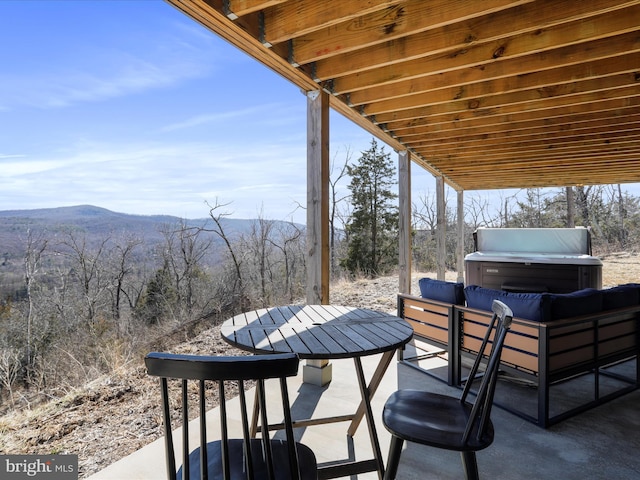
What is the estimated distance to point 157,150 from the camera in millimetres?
13406

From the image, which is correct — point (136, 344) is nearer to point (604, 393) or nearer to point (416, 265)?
point (604, 393)

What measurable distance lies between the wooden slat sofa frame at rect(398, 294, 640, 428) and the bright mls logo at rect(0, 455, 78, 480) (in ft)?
8.43

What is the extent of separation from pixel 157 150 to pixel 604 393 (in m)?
14.0

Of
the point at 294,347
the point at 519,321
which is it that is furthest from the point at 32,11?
the point at 519,321

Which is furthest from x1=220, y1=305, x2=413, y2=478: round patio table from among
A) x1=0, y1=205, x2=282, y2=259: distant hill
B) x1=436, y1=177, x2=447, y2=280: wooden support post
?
x1=0, y1=205, x2=282, y2=259: distant hill

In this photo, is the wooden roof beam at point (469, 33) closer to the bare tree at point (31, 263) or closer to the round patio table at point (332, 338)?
the round patio table at point (332, 338)

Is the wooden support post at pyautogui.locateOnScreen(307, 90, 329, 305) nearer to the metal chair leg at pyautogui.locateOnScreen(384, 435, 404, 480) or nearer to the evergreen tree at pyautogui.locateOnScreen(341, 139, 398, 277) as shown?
the metal chair leg at pyautogui.locateOnScreen(384, 435, 404, 480)

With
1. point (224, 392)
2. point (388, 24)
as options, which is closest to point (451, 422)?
point (224, 392)

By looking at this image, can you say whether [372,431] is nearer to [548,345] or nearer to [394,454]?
[394,454]

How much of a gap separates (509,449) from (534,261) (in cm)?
436

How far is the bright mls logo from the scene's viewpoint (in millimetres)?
Result: 1715

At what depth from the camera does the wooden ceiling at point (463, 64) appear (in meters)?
2.24

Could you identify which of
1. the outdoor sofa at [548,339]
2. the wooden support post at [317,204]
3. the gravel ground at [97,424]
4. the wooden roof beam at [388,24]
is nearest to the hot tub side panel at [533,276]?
the outdoor sofa at [548,339]

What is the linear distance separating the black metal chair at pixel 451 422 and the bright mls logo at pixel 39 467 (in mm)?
1524
